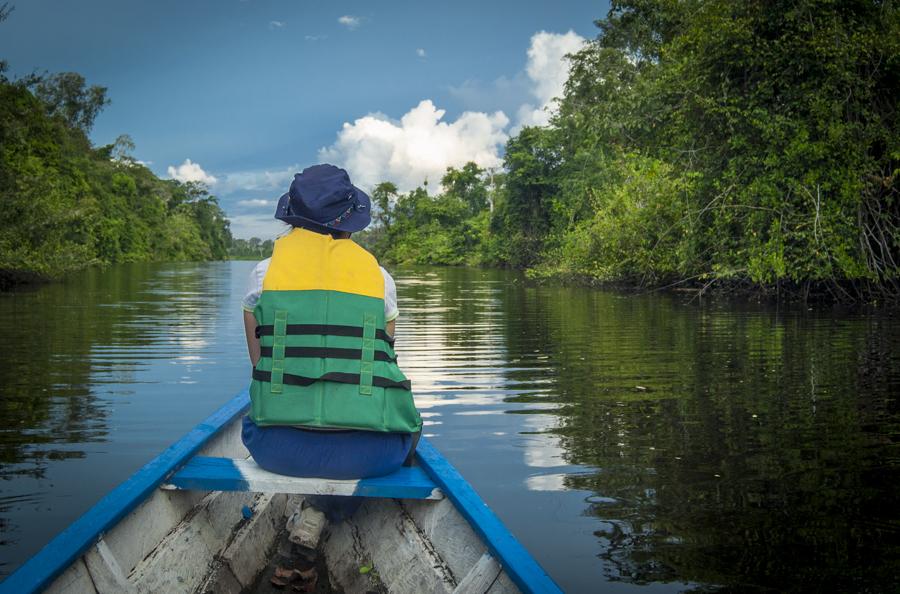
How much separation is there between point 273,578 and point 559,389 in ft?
16.9

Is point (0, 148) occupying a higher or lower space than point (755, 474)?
higher

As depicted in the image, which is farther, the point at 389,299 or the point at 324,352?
the point at 389,299

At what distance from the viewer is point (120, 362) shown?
9953 millimetres

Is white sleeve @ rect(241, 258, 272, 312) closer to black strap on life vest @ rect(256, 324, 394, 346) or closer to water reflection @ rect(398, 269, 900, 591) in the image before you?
black strap on life vest @ rect(256, 324, 394, 346)

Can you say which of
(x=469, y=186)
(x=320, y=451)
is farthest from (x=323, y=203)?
(x=469, y=186)

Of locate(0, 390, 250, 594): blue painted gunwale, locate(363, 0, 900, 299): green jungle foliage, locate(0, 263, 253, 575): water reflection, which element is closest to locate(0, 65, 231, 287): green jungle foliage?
locate(0, 263, 253, 575): water reflection

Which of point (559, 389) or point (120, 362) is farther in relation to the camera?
point (120, 362)

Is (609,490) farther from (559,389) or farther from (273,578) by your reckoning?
(559,389)

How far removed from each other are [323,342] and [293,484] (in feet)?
1.86

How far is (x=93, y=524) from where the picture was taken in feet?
9.18

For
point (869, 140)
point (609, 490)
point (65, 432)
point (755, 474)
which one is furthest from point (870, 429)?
point (869, 140)

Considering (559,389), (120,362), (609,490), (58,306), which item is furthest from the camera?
(58,306)

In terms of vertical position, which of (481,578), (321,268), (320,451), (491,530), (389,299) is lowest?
(481,578)

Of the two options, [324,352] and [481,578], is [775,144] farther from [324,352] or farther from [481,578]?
[481,578]
